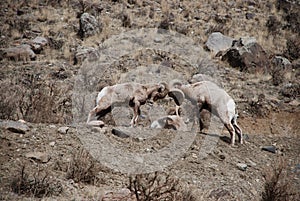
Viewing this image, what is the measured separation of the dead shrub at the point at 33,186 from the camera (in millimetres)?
5062

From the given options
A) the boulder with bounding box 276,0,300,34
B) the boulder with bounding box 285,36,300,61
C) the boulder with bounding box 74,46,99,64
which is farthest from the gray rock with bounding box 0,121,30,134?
the boulder with bounding box 276,0,300,34

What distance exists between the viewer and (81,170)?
5.81 meters

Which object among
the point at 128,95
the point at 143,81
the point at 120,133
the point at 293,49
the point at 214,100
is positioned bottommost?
the point at 143,81

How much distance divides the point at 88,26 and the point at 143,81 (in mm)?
5432

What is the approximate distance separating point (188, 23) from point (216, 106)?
13614 mm

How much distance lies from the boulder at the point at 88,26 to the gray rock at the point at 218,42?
5.46m

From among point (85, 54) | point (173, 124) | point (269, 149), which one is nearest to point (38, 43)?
point (85, 54)

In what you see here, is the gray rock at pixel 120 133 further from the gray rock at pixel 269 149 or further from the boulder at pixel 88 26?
the boulder at pixel 88 26

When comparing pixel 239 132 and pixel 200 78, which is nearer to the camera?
pixel 239 132

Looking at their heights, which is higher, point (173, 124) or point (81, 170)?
point (81, 170)

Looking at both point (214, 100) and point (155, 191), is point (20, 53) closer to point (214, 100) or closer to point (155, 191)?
point (214, 100)

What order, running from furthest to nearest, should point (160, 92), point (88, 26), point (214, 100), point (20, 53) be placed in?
1. point (88, 26)
2. point (20, 53)
3. point (160, 92)
4. point (214, 100)

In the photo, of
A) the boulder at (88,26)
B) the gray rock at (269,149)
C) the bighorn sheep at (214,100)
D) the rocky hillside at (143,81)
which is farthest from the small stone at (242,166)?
the boulder at (88,26)

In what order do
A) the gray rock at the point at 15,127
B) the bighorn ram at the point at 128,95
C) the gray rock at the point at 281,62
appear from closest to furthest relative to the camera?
the gray rock at the point at 15,127 → the bighorn ram at the point at 128,95 → the gray rock at the point at 281,62
